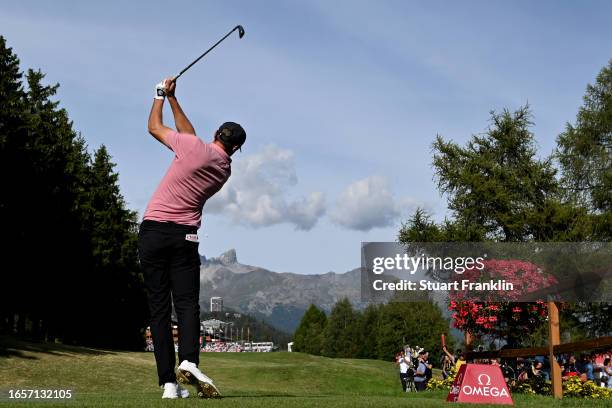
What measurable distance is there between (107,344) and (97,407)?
6319cm

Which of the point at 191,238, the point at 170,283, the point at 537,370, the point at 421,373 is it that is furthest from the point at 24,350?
the point at 191,238

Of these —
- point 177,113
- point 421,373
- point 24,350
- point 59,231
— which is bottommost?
point 421,373

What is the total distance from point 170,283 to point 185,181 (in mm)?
992

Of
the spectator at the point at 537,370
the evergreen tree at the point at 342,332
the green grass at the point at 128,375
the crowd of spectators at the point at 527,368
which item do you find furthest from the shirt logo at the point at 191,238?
the evergreen tree at the point at 342,332

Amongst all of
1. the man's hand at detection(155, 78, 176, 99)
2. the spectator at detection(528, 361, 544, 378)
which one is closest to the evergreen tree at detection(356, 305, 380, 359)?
the spectator at detection(528, 361, 544, 378)

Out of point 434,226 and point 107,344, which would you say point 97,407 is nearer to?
point 434,226

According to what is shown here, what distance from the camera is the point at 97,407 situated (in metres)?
6.84

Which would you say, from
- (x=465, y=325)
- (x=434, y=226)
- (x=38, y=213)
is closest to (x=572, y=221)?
(x=434, y=226)

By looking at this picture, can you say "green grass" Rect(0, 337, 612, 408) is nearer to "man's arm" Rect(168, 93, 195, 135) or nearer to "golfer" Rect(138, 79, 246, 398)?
"golfer" Rect(138, 79, 246, 398)

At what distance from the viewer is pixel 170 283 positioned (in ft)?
26.8

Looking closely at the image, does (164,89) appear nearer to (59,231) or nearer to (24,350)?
(24,350)

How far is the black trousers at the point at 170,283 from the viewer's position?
7.97 meters

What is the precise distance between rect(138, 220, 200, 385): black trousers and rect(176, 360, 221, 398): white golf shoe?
82 mm

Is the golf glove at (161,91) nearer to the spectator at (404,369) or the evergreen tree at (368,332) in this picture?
the spectator at (404,369)
